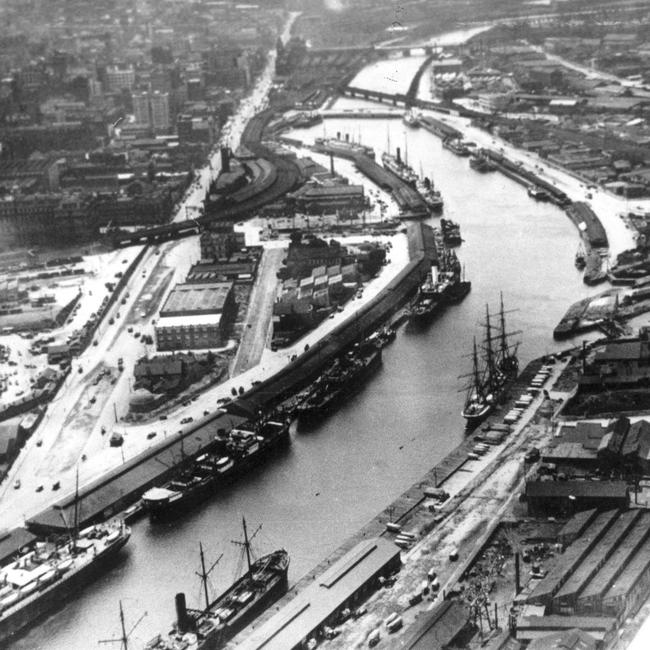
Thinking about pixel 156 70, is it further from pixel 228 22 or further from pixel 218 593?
pixel 218 593

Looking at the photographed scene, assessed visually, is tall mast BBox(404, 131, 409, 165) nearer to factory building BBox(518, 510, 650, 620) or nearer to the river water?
the river water

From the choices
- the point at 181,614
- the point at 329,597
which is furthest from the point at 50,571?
the point at 329,597

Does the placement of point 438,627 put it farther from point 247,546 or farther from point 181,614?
point 247,546

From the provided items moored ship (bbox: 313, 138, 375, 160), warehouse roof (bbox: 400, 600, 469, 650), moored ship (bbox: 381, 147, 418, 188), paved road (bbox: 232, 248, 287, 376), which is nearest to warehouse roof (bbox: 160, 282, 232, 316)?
paved road (bbox: 232, 248, 287, 376)

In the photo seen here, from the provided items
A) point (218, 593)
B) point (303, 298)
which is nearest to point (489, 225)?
point (303, 298)

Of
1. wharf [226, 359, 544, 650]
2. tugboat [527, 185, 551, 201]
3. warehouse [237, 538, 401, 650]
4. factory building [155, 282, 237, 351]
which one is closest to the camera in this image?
warehouse [237, 538, 401, 650]

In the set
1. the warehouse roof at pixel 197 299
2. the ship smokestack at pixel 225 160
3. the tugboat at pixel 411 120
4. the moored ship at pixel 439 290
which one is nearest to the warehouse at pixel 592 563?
the moored ship at pixel 439 290

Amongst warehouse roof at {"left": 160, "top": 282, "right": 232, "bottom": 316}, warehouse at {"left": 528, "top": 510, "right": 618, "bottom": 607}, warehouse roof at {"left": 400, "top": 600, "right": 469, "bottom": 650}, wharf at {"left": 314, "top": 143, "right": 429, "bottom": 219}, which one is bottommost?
warehouse roof at {"left": 400, "top": 600, "right": 469, "bottom": 650}

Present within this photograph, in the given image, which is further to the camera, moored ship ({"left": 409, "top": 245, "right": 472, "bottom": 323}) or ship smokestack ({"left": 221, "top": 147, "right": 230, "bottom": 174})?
ship smokestack ({"left": 221, "top": 147, "right": 230, "bottom": 174})
